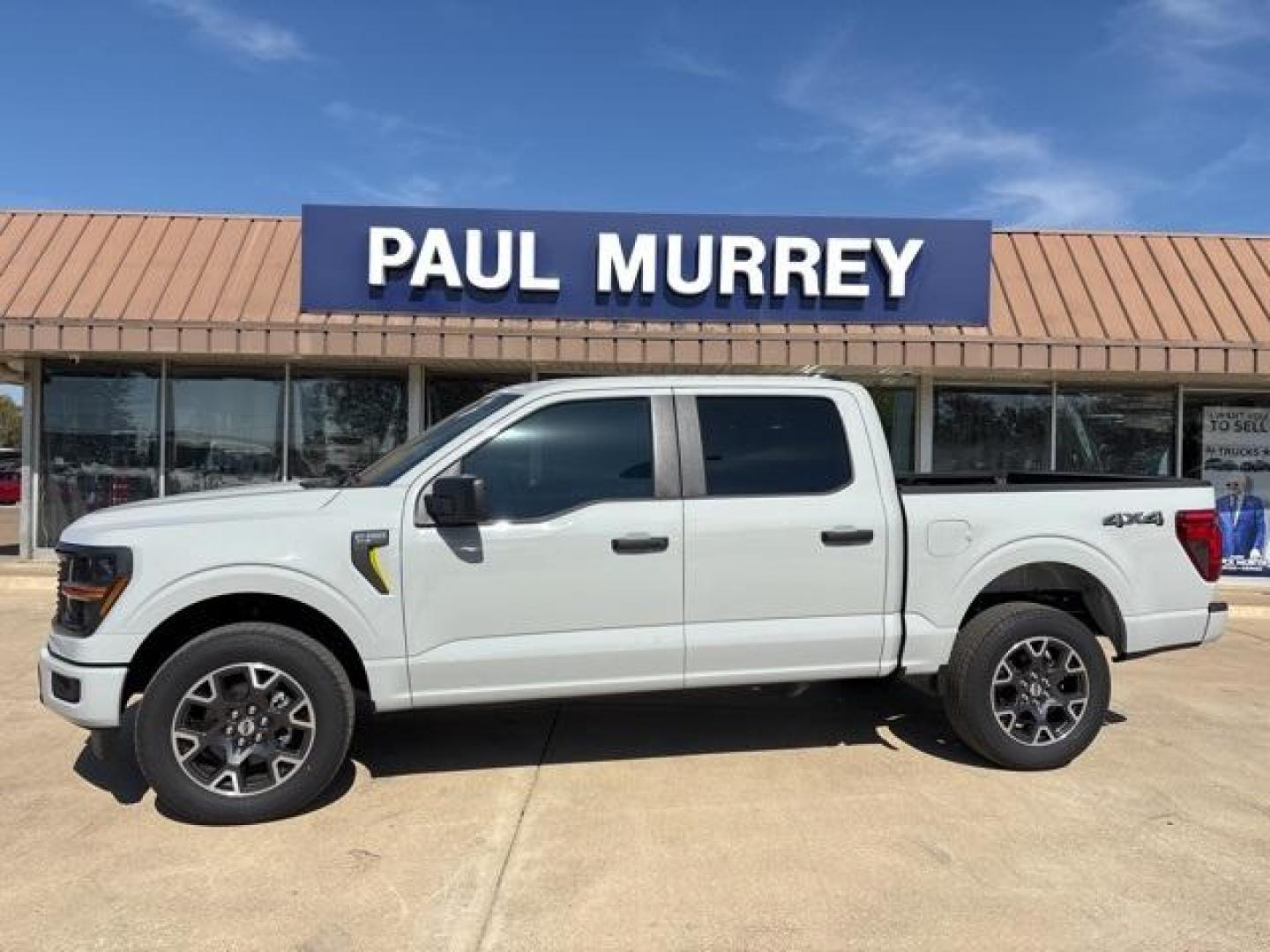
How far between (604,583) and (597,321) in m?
7.68

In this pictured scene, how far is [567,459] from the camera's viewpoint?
15.7ft

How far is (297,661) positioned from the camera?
4363 mm

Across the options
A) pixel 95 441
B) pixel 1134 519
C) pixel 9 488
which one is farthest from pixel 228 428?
pixel 9 488

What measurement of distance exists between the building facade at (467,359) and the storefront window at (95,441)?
24 mm

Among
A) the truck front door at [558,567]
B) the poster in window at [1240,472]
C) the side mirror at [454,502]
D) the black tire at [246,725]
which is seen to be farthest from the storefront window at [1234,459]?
the black tire at [246,725]

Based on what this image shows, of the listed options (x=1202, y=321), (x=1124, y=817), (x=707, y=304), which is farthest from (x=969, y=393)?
(x=1124, y=817)

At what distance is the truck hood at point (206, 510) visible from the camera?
4383mm

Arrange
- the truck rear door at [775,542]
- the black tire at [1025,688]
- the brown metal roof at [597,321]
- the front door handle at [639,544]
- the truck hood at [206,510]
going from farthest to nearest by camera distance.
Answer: the brown metal roof at [597,321], the black tire at [1025,688], the truck rear door at [775,542], the front door handle at [639,544], the truck hood at [206,510]

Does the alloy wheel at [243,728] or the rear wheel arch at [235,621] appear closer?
the alloy wheel at [243,728]

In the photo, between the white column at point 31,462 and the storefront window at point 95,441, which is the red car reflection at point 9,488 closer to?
the white column at point 31,462

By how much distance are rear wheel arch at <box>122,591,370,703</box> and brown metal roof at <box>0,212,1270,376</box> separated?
6730 mm

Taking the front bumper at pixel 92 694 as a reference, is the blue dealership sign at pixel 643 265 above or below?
above

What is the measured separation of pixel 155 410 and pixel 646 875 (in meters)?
10.8

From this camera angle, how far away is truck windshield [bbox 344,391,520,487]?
4.75 meters
